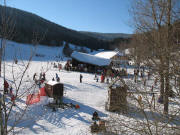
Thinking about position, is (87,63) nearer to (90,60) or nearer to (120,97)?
(90,60)

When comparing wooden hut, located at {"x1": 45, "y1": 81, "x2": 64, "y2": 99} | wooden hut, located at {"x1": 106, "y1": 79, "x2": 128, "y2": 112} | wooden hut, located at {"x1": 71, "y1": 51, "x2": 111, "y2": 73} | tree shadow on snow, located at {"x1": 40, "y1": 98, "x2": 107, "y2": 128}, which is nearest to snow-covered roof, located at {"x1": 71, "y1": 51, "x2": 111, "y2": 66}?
wooden hut, located at {"x1": 71, "y1": 51, "x2": 111, "y2": 73}

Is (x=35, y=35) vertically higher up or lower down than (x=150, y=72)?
higher up

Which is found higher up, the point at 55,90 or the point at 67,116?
the point at 55,90

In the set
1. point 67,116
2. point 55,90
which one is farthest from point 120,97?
point 55,90

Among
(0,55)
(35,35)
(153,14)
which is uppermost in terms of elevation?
(153,14)

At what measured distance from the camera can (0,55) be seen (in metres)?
2.60

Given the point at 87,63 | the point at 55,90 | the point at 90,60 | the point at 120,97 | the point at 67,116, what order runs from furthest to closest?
1. the point at 90,60
2. the point at 87,63
3. the point at 55,90
4. the point at 67,116
5. the point at 120,97

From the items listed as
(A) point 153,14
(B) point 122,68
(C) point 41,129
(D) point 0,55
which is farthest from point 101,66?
(D) point 0,55

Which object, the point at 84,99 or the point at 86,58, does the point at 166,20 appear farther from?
A: the point at 86,58

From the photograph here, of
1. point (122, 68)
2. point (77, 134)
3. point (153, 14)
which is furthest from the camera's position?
point (153, 14)

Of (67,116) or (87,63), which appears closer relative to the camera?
(67,116)

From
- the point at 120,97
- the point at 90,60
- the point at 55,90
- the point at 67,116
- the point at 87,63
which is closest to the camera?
the point at 120,97

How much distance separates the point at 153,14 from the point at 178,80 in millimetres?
7064

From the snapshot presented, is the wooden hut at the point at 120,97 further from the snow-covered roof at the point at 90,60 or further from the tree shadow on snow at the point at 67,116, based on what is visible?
the snow-covered roof at the point at 90,60
